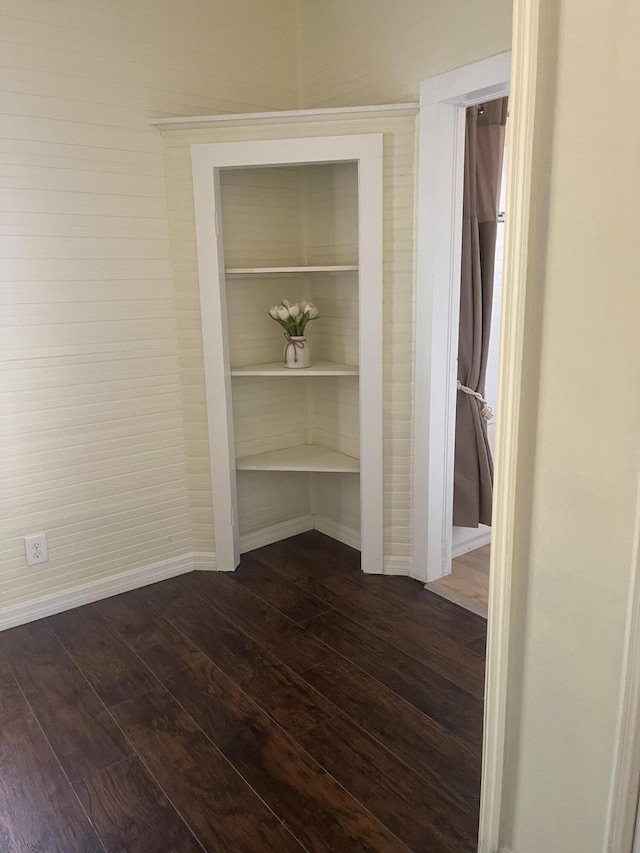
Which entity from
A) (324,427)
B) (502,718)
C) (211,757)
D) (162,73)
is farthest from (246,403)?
(502,718)

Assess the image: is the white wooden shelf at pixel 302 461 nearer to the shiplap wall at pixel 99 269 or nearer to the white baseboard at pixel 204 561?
the shiplap wall at pixel 99 269

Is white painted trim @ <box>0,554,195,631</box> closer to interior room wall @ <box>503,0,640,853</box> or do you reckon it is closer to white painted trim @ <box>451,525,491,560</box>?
white painted trim @ <box>451,525,491,560</box>

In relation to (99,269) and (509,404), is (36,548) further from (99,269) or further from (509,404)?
(509,404)

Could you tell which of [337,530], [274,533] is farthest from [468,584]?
[274,533]

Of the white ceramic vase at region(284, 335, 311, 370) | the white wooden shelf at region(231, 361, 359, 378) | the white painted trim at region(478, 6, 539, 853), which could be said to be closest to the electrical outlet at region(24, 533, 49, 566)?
the white wooden shelf at region(231, 361, 359, 378)

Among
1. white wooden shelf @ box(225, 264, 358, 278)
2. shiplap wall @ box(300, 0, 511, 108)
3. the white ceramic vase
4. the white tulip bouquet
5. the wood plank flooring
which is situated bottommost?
the wood plank flooring

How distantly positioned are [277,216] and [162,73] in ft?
2.69

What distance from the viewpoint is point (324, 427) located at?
141 inches

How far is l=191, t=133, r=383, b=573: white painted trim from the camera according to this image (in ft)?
9.15

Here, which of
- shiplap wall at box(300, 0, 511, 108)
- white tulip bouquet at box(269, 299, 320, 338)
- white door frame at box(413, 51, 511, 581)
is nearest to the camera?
shiplap wall at box(300, 0, 511, 108)

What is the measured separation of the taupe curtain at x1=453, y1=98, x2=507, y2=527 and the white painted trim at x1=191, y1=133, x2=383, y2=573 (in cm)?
49

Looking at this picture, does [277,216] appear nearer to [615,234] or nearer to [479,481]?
[479,481]

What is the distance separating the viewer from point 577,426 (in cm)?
130

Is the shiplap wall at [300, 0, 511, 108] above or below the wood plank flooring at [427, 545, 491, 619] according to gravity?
above
